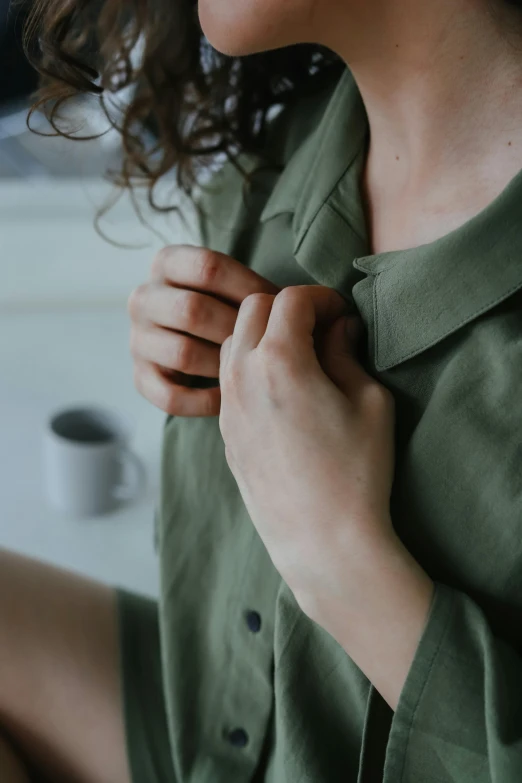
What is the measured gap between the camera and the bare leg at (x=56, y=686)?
A: 0.66 m

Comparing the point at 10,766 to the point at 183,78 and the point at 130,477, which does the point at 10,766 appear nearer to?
the point at 130,477

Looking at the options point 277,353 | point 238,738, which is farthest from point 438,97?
point 238,738

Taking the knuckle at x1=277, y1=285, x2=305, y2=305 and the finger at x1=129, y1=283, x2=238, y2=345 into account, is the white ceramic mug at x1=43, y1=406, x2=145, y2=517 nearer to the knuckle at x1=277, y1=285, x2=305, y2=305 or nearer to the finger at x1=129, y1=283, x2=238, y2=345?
the finger at x1=129, y1=283, x2=238, y2=345

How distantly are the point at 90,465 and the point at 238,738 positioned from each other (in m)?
0.48

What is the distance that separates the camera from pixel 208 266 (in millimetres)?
564

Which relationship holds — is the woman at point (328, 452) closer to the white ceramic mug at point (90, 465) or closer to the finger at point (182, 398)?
the finger at point (182, 398)

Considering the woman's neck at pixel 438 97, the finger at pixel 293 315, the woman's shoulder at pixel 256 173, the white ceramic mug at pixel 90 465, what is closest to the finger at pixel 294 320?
the finger at pixel 293 315

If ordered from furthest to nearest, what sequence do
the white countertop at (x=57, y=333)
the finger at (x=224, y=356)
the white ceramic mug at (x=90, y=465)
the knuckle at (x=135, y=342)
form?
the white countertop at (x=57, y=333) < the white ceramic mug at (x=90, y=465) < the knuckle at (x=135, y=342) < the finger at (x=224, y=356)

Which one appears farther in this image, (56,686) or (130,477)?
(130,477)

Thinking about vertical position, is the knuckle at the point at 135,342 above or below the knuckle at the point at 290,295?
below

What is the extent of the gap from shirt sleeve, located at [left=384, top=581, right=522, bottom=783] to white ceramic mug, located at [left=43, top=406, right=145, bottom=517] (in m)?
0.65

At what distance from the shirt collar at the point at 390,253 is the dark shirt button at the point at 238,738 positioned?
0.33 metres

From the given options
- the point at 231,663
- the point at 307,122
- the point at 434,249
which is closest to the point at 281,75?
the point at 307,122

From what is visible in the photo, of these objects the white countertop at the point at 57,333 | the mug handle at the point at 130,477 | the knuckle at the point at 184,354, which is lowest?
the white countertop at the point at 57,333
